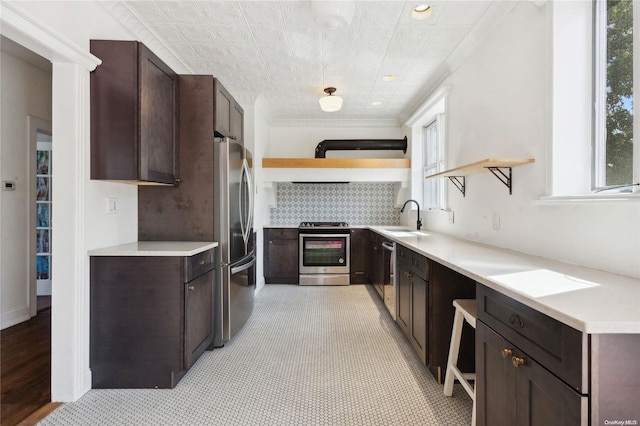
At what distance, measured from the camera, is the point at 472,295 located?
202 cm

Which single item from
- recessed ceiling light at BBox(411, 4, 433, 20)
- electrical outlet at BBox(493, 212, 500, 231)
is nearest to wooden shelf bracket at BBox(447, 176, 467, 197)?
electrical outlet at BBox(493, 212, 500, 231)

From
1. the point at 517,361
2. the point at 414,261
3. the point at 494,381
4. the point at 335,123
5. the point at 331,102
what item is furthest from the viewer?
the point at 335,123

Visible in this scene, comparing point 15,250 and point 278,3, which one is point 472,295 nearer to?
point 278,3

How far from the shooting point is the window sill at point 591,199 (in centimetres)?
120

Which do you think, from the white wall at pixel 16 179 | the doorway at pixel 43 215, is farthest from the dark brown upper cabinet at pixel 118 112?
the doorway at pixel 43 215

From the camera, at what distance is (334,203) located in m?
5.18

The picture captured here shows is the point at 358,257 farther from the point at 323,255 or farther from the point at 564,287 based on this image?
the point at 564,287

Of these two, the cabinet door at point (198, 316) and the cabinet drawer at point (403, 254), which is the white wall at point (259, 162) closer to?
the cabinet door at point (198, 316)

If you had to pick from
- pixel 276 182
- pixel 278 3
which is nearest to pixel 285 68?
pixel 278 3

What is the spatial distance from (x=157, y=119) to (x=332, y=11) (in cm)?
142

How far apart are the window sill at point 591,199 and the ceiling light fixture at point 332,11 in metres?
1.69

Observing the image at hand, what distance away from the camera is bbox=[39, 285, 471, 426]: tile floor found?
170 cm

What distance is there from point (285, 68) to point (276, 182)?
212cm

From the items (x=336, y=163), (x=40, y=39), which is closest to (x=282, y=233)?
(x=336, y=163)
